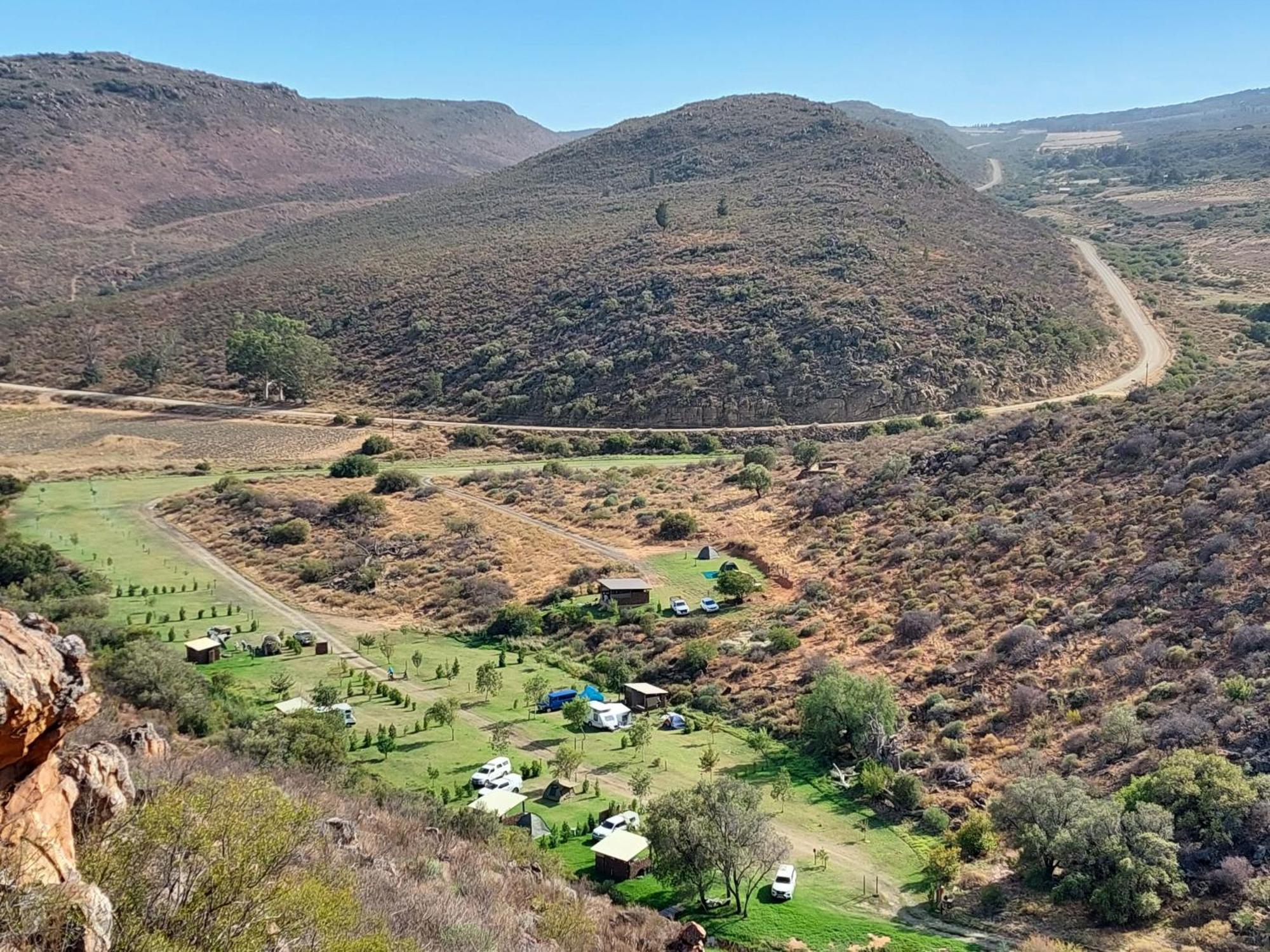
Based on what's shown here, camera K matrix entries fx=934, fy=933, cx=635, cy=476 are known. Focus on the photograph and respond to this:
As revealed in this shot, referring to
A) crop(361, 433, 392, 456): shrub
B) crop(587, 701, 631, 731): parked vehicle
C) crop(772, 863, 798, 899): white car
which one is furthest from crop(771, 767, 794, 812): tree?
crop(361, 433, 392, 456): shrub

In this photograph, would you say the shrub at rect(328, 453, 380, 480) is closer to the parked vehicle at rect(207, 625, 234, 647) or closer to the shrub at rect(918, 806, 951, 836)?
the parked vehicle at rect(207, 625, 234, 647)

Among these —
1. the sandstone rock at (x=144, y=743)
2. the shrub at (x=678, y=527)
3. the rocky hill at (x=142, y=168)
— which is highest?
the rocky hill at (x=142, y=168)

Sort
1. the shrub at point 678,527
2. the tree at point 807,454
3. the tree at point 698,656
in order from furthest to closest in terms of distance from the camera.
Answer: the tree at point 807,454
the shrub at point 678,527
the tree at point 698,656

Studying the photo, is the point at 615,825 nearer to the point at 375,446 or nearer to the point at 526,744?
the point at 526,744

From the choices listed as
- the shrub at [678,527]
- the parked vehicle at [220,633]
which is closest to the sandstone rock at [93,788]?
the parked vehicle at [220,633]

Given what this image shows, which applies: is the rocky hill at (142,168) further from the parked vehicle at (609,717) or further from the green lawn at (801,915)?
the green lawn at (801,915)

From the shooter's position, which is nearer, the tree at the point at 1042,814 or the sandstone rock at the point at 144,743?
the sandstone rock at the point at 144,743
